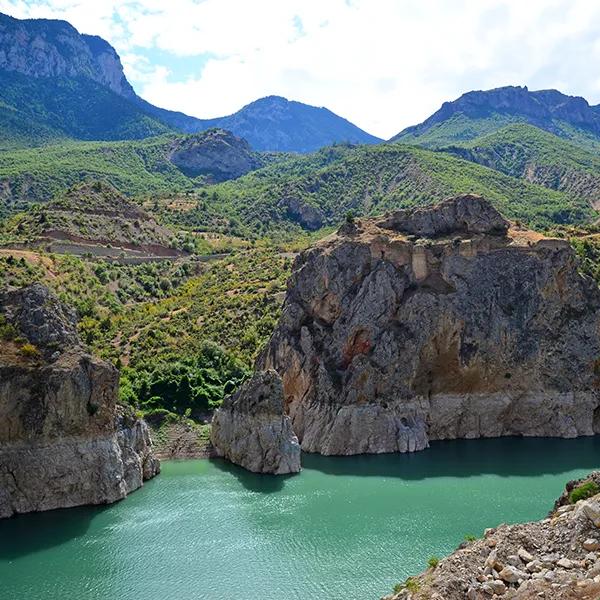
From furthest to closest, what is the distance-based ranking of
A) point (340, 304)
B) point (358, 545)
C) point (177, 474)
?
point (340, 304)
point (177, 474)
point (358, 545)

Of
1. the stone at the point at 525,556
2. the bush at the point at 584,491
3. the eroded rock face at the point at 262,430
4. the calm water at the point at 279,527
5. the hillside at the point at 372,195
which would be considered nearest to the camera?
the stone at the point at 525,556

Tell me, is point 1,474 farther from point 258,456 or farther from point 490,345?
point 490,345

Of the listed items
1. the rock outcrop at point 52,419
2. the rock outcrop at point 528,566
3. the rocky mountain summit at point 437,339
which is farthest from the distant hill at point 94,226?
the rock outcrop at point 528,566

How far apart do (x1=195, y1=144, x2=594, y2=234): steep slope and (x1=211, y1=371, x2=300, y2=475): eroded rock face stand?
309 ft

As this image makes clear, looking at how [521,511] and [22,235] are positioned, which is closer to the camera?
[521,511]

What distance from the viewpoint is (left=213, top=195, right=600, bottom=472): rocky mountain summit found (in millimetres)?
57406

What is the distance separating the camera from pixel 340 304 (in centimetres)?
6144

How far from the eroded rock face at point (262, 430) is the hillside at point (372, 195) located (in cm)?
9298

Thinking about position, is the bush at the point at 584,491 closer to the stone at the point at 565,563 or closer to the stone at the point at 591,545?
the stone at the point at 591,545

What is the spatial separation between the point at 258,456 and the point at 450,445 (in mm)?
16591

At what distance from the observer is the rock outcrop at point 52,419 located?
4144cm

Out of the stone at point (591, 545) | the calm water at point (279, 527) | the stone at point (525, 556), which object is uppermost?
the stone at point (591, 545)

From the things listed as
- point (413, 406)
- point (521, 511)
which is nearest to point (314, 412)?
point (413, 406)

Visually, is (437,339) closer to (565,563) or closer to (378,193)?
(565,563)
